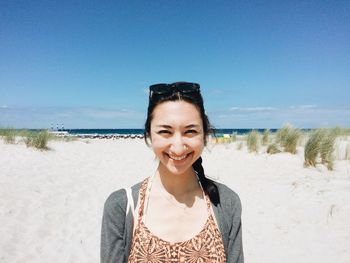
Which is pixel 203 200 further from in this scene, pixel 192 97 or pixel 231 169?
pixel 231 169

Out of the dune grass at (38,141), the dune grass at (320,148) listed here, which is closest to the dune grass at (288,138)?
the dune grass at (320,148)

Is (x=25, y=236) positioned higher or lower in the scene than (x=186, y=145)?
lower

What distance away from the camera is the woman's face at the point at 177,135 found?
59.7 inches

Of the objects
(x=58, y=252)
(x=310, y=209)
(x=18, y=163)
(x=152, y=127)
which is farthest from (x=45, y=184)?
(x=152, y=127)

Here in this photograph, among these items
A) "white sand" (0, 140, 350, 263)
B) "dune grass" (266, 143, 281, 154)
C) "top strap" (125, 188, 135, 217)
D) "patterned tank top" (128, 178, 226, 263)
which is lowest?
"white sand" (0, 140, 350, 263)

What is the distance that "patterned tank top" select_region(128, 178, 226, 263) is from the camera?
1.34 metres

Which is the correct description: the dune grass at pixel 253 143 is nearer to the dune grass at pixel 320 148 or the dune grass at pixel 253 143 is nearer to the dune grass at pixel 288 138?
the dune grass at pixel 288 138

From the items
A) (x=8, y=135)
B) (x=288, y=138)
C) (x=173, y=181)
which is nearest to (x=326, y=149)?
(x=288, y=138)

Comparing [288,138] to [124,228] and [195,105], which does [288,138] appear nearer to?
[195,105]

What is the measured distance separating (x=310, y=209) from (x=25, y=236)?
4455 mm

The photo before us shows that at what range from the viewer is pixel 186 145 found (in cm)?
152

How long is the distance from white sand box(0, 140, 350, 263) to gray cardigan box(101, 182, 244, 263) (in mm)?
2348

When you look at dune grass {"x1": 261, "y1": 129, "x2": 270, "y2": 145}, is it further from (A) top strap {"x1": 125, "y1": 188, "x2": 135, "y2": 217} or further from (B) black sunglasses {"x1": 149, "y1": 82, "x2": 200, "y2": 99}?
(A) top strap {"x1": 125, "y1": 188, "x2": 135, "y2": 217}

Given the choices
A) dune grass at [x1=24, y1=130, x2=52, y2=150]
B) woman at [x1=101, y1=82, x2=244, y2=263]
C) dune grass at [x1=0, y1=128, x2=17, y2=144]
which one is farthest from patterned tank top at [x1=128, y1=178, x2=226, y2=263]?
dune grass at [x1=0, y1=128, x2=17, y2=144]
